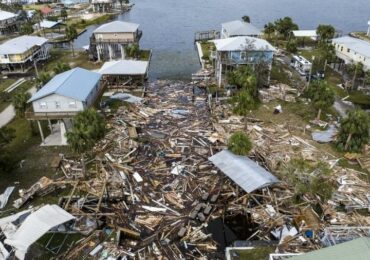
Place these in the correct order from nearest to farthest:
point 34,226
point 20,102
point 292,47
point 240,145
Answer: point 34,226 → point 240,145 → point 20,102 → point 292,47

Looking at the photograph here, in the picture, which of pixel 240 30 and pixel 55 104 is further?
pixel 240 30

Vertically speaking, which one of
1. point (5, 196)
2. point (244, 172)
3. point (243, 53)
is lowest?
point (5, 196)

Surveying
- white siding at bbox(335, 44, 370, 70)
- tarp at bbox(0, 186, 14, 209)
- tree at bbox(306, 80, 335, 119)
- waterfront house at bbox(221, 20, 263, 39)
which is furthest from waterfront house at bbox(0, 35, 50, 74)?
white siding at bbox(335, 44, 370, 70)

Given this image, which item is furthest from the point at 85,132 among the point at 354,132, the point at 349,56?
the point at 349,56

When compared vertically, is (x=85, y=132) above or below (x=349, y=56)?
above

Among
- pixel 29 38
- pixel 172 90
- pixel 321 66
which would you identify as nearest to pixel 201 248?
pixel 172 90

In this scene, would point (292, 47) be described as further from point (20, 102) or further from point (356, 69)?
point (20, 102)

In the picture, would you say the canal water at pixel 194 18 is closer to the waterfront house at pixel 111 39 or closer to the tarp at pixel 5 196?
the waterfront house at pixel 111 39

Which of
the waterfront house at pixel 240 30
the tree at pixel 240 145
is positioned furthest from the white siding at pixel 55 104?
the waterfront house at pixel 240 30

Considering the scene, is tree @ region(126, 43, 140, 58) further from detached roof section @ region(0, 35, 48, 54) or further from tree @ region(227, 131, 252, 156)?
tree @ region(227, 131, 252, 156)
